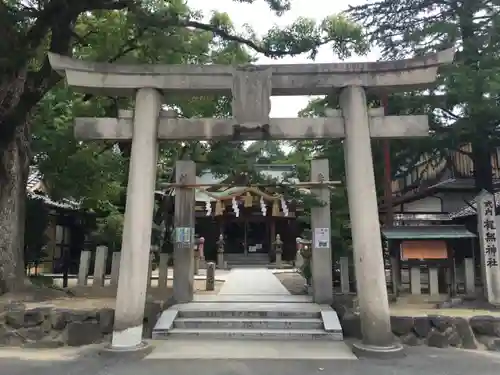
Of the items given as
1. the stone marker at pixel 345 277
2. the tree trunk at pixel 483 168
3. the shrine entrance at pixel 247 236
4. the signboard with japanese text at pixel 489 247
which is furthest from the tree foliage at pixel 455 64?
the shrine entrance at pixel 247 236

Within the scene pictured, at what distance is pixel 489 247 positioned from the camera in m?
9.93

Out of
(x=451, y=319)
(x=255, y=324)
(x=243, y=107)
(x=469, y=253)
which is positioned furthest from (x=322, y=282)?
(x=469, y=253)

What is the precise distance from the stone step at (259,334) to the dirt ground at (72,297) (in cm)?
199

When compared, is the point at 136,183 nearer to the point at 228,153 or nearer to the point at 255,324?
the point at 255,324

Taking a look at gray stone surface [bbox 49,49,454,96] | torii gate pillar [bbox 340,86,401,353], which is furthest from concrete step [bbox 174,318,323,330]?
gray stone surface [bbox 49,49,454,96]

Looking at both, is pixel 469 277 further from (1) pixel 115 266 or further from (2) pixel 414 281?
(1) pixel 115 266

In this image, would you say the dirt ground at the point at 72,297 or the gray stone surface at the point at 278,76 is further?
the dirt ground at the point at 72,297

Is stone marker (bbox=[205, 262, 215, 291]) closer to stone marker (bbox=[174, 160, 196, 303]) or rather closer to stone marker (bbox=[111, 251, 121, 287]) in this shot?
stone marker (bbox=[174, 160, 196, 303])

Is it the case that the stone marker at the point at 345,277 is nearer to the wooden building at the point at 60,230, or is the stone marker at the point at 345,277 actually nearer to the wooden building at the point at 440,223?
the wooden building at the point at 440,223

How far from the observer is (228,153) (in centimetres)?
1235

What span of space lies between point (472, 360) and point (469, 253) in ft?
29.9

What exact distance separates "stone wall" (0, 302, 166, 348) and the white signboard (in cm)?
529

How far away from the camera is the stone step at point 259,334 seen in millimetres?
8156

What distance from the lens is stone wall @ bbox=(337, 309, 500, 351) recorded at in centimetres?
791
